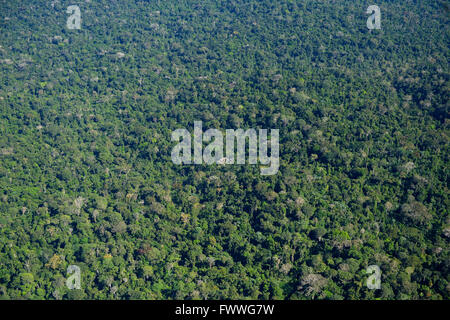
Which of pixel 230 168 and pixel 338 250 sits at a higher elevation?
pixel 230 168

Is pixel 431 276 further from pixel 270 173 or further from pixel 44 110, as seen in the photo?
pixel 44 110

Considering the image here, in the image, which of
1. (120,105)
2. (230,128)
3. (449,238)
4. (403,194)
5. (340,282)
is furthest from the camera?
(120,105)

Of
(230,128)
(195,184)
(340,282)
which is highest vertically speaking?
(230,128)

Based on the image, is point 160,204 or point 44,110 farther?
point 44,110

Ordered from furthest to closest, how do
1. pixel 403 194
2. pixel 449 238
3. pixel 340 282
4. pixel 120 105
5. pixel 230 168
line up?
pixel 120 105, pixel 230 168, pixel 403 194, pixel 449 238, pixel 340 282

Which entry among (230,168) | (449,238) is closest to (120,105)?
(230,168)

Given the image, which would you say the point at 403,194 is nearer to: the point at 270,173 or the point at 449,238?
the point at 449,238
